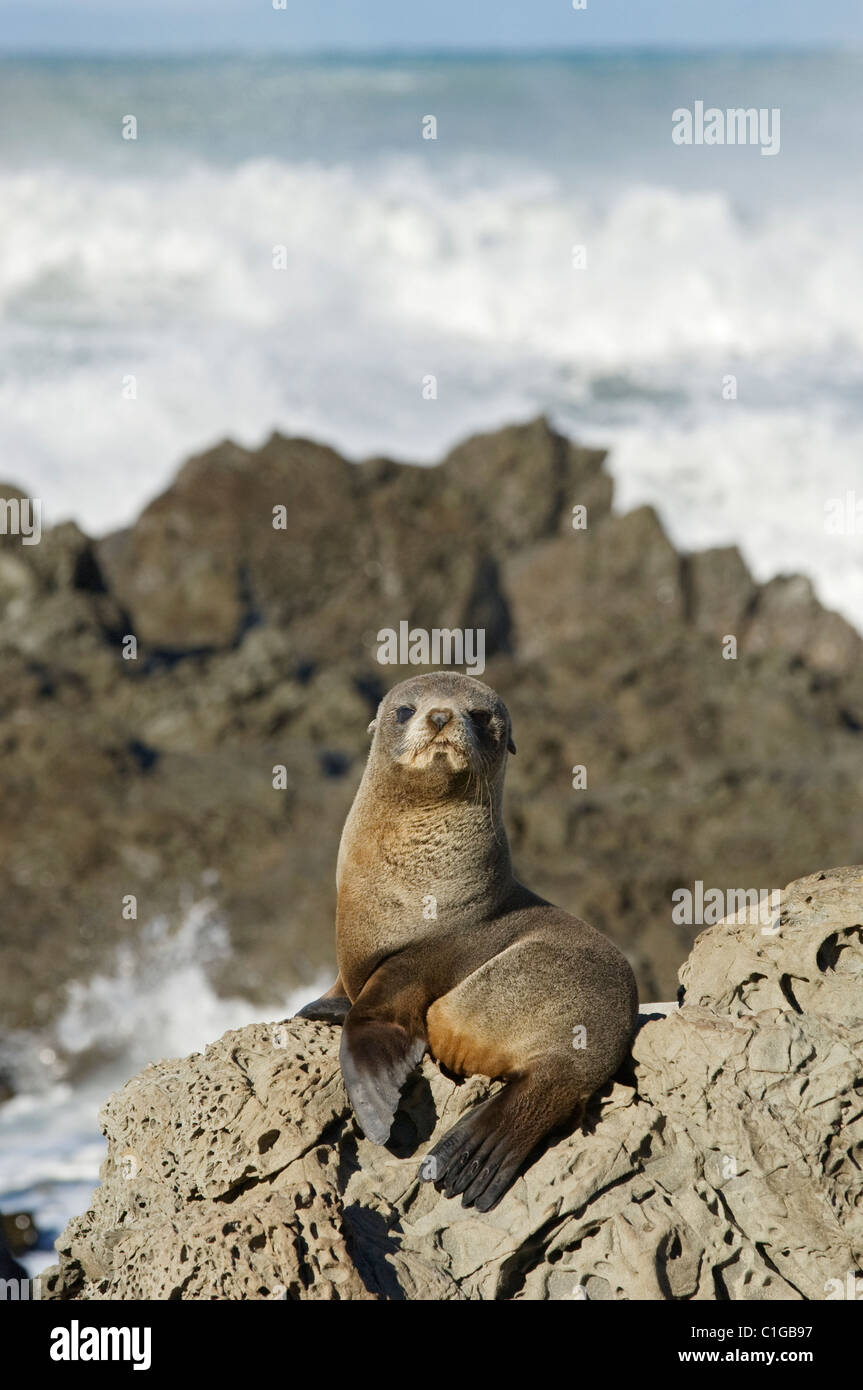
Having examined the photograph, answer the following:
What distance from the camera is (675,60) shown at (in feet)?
188

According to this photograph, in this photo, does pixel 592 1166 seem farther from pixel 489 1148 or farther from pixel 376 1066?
pixel 376 1066

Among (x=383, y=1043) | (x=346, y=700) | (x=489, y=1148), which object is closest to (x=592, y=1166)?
(x=489, y=1148)

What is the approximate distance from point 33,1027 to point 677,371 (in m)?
27.8

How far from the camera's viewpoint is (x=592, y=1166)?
5.22 m

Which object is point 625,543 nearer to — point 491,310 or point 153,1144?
point 153,1144

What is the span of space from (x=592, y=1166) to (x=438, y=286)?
37162 mm

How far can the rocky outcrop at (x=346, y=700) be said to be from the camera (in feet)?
46.0

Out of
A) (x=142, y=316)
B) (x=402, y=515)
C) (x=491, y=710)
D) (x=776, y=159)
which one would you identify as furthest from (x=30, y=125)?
(x=491, y=710)

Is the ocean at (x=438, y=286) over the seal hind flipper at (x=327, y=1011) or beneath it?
over

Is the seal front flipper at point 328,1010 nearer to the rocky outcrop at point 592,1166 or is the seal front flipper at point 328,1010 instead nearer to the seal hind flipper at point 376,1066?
the rocky outcrop at point 592,1166

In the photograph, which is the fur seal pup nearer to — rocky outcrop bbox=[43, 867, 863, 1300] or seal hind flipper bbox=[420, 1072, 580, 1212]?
seal hind flipper bbox=[420, 1072, 580, 1212]

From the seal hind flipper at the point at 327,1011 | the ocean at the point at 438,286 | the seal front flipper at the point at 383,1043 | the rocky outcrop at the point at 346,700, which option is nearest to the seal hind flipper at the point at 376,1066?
the seal front flipper at the point at 383,1043

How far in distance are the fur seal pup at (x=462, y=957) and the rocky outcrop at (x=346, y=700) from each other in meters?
7.10
